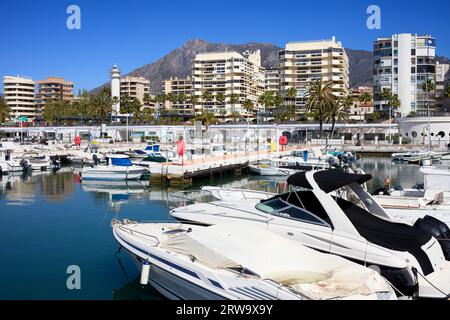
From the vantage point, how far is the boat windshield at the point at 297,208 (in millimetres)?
13578

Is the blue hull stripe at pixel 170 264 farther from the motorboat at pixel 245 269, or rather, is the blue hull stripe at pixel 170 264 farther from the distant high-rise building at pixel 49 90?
the distant high-rise building at pixel 49 90

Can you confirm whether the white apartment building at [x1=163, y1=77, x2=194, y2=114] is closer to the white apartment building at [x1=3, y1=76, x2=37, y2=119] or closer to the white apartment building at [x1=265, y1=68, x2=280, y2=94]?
the white apartment building at [x1=265, y1=68, x2=280, y2=94]

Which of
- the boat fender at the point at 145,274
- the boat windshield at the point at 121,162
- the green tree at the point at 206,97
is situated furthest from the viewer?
the green tree at the point at 206,97

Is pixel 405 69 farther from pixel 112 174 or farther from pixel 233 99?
pixel 112 174

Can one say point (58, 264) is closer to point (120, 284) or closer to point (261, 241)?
point (120, 284)

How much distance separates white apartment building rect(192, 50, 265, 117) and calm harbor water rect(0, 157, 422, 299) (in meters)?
101

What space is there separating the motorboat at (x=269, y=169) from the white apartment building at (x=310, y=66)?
86.3 meters

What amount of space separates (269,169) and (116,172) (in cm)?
1467

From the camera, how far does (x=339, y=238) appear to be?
12.8 metres

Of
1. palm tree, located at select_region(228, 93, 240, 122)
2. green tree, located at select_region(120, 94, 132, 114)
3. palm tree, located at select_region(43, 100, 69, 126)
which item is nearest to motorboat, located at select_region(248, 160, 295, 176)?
palm tree, located at select_region(228, 93, 240, 122)

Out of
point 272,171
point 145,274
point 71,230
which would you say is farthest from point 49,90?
point 145,274

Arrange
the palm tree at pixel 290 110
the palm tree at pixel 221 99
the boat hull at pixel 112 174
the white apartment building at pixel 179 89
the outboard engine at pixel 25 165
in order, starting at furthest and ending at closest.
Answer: the white apartment building at pixel 179 89 → the palm tree at pixel 221 99 → the palm tree at pixel 290 110 → the outboard engine at pixel 25 165 → the boat hull at pixel 112 174

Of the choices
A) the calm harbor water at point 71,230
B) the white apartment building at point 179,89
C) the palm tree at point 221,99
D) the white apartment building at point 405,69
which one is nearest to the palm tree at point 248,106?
the palm tree at point 221,99
